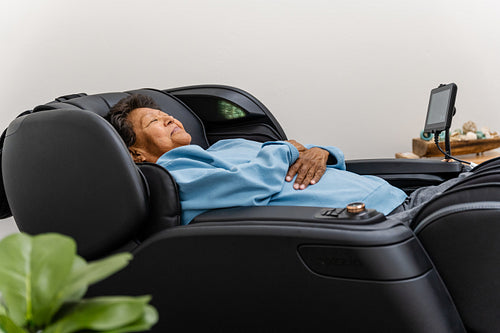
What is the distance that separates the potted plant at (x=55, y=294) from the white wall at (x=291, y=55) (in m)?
1.79

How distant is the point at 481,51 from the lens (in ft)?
7.84

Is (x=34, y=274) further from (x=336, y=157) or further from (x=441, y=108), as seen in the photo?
(x=441, y=108)

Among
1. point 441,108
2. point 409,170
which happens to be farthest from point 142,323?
point 441,108

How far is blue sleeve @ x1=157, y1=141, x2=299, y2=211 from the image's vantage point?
1.16 meters

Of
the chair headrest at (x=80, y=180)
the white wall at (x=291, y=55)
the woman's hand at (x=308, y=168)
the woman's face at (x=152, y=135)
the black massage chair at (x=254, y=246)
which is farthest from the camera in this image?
the white wall at (x=291, y=55)

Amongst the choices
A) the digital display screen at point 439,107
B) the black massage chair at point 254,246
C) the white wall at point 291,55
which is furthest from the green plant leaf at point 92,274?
the white wall at point 291,55

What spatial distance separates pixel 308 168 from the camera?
1.42 meters

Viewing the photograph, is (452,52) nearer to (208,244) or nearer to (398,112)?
(398,112)

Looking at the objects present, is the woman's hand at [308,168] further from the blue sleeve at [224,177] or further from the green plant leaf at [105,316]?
the green plant leaf at [105,316]

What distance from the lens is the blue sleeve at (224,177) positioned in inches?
45.6

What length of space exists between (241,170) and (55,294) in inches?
34.2

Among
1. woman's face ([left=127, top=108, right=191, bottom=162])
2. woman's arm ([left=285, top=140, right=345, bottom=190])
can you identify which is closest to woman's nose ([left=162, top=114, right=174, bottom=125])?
woman's face ([left=127, top=108, right=191, bottom=162])

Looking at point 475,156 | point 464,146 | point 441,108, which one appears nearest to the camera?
point 441,108

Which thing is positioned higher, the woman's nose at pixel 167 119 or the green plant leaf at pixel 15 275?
the green plant leaf at pixel 15 275
